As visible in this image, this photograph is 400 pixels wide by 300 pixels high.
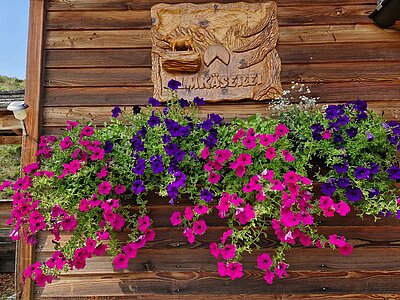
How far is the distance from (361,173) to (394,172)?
0.58ft

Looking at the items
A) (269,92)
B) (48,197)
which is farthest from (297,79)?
(48,197)

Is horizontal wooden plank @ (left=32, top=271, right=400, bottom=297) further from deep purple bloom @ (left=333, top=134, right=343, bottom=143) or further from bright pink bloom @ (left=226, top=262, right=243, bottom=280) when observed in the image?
deep purple bloom @ (left=333, top=134, right=343, bottom=143)

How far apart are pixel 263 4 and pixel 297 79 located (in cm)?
50

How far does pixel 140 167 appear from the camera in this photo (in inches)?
69.5

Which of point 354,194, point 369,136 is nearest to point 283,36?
point 369,136

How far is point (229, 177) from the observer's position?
1783mm

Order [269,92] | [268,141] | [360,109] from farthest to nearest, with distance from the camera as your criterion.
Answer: [269,92] < [360,109] < [268,141]

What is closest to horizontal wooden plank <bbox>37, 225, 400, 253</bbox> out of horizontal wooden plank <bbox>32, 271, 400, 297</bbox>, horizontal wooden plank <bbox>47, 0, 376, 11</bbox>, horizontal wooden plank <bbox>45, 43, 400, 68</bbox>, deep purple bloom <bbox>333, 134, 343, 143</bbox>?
horizontal wooden plank <bbox>32, 271, 400, 297</bbox>

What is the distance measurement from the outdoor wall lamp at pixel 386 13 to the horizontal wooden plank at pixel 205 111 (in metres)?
0.47

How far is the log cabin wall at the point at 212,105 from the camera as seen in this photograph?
6.64ft

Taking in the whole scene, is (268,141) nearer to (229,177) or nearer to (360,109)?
(229,177)

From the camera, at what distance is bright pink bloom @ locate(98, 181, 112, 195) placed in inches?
68.8

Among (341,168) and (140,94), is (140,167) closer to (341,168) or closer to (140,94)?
A: (140,94)

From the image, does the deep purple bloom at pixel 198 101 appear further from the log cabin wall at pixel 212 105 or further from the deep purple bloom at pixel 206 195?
the deep purple bloom at pixel 206 195
